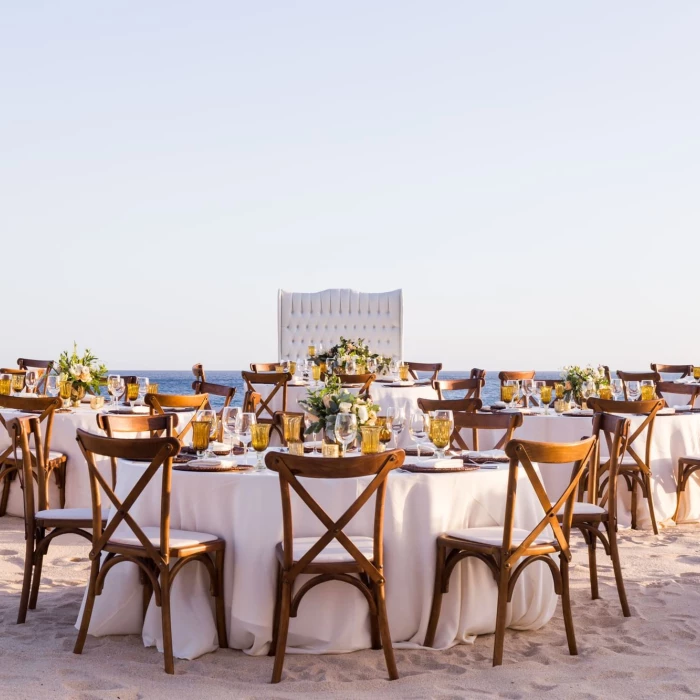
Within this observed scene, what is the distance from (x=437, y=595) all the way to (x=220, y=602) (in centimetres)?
92

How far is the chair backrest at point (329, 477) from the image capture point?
3324 mm

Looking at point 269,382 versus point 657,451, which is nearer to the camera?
point 657,451

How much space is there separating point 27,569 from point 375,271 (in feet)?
72.1

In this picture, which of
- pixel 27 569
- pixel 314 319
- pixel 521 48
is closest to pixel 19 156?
pixel 314 319

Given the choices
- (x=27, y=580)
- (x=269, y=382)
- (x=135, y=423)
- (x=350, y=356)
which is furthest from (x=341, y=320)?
(x=27, y=580)

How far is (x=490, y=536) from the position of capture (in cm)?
380

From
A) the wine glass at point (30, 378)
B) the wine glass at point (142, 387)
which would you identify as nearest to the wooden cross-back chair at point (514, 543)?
the wine glass at point (142, 387)

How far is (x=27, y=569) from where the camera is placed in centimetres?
Result: 428

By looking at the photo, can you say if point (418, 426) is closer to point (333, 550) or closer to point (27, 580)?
point (333, 550)

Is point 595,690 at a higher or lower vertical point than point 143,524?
lower

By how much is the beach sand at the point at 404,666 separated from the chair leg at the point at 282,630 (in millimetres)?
54

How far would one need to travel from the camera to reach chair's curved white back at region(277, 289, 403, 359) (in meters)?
14.1

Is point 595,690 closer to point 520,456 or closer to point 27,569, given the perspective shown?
point 520,456

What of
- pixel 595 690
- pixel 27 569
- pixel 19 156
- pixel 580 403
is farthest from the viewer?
pixel 19 156
